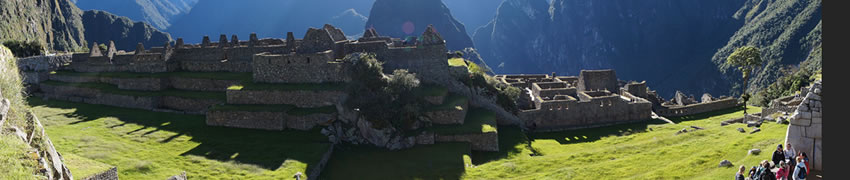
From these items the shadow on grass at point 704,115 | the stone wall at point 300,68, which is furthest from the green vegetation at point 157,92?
the shadow on grass at point 704,115

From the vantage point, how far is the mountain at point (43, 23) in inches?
6063

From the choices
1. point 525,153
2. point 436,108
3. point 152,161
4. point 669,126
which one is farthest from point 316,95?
point 669,126

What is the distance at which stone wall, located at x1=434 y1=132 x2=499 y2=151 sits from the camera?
28734mm

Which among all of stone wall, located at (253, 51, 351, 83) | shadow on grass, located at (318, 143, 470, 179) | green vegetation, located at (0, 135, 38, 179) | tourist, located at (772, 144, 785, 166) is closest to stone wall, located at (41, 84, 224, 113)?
stone wall, located at (253, 51, 351, 83)

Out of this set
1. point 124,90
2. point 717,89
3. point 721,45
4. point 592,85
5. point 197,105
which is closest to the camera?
point 197,105

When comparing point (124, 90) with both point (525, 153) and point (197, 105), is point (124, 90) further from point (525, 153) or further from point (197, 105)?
point (525, 153)

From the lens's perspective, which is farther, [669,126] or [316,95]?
[669,126]

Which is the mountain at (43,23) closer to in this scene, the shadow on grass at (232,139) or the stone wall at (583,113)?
the shadow on grass at (232,139)

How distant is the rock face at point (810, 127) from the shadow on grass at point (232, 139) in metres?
18.4

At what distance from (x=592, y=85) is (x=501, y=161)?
27.8 m

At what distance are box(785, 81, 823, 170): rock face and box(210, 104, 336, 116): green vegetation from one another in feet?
74.8

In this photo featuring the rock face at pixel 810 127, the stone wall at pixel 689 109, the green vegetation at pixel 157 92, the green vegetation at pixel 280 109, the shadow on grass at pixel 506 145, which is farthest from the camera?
the stone wall at pixel 689 109

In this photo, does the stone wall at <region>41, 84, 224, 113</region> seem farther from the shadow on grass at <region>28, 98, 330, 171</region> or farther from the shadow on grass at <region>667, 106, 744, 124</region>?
the shadow on grass at <region>667, 106, 744, 124</region>

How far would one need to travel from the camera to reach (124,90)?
1631 inches
